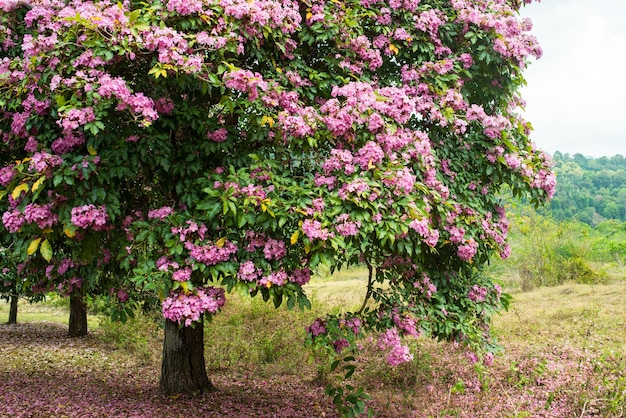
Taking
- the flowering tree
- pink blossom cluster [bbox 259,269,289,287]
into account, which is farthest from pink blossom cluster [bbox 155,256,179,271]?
pink blossom cluster [bbox 259,269,289,287]

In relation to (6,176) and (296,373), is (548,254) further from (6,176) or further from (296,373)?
(6,176)

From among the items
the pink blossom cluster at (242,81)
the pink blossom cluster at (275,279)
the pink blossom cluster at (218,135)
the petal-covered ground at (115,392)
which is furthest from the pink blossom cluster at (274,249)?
the petal-covered ground at (115,392)

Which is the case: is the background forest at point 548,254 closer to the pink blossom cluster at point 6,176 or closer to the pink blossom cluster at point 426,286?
the pink blossom cluster at point 426,286

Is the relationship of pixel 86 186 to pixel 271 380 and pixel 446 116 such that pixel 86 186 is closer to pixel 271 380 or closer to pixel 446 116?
pixel 446 116

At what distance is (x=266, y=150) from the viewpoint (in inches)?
217

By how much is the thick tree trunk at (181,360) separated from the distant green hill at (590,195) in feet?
182

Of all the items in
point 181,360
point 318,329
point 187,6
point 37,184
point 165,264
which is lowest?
point 181,360

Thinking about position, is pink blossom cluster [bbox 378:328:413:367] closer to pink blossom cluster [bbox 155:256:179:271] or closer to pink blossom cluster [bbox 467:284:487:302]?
pink blossom cluster [bbox 467:284:487:302]

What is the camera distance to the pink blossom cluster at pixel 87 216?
4.39 m

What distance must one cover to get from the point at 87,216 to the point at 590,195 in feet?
256

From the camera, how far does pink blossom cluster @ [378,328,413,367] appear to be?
5492 millimetres

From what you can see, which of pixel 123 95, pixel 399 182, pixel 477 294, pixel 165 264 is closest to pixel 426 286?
pixel 477 294

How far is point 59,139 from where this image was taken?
470 cm

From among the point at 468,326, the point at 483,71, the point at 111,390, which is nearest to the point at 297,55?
the point at 483,71
